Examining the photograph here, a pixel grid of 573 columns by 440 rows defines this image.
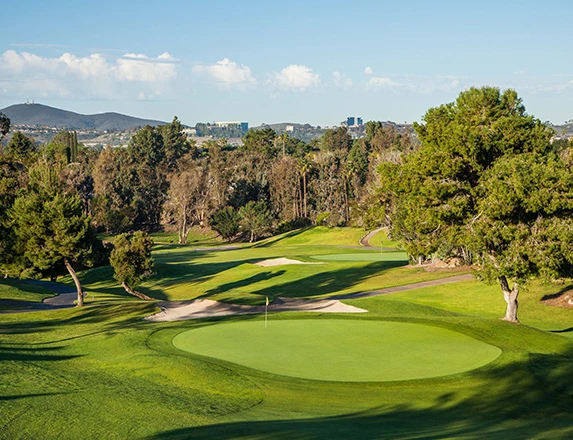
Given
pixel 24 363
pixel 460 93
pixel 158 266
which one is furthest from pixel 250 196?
pixel 24 363

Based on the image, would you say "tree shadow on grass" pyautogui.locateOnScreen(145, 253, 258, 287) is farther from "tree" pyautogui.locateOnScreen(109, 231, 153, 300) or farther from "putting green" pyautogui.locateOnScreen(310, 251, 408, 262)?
"tree" pyautogui.locateOnScreen(109, 231, 153, 300)

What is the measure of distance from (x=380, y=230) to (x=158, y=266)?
127 feet

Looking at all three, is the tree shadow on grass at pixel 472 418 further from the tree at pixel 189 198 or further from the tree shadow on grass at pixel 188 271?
the tree at pixel 189 198

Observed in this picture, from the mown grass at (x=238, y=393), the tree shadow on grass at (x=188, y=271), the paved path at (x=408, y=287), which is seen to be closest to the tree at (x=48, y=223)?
the mown grass at (x=238, y=393)

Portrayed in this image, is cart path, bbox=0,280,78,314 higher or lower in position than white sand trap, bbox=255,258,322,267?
lower

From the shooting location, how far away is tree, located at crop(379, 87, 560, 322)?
26469mm

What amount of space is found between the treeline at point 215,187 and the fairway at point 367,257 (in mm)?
27777

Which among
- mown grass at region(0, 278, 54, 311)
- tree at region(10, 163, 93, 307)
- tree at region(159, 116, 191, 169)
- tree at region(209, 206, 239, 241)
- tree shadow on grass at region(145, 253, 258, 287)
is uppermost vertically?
tree at region(159, 116, 191, 169)

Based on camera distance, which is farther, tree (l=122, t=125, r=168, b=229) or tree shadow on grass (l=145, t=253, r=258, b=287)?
tree (l=122, t=125, r=168, b=229)

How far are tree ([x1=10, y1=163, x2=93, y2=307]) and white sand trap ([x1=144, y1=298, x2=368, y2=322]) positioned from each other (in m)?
5.79

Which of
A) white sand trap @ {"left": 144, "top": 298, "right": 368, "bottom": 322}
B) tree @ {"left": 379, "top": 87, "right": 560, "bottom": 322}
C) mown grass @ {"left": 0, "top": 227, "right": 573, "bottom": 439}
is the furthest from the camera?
white sand trap @ {"left": 144, "top": 298, "right": 368, "bottom": 322}

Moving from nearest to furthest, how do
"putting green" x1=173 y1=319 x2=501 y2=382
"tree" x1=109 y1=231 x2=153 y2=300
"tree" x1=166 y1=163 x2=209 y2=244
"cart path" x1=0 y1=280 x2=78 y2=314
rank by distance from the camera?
"putting green" x1=173 y1=319 x2=501 y2=382, "cart path" x1=0 y1=280 x2=78 y2=314, "tree" x1=109 y1=231 x2=153 y2=300, "tree" x1=166 y1=163 x2=209 y2=244

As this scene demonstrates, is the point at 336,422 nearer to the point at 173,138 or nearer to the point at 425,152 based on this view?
the point at 425,152

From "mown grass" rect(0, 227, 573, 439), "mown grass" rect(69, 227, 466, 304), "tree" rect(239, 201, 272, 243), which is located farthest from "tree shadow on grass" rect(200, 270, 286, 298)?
"tree" rect(239, 201, 272, 243)
